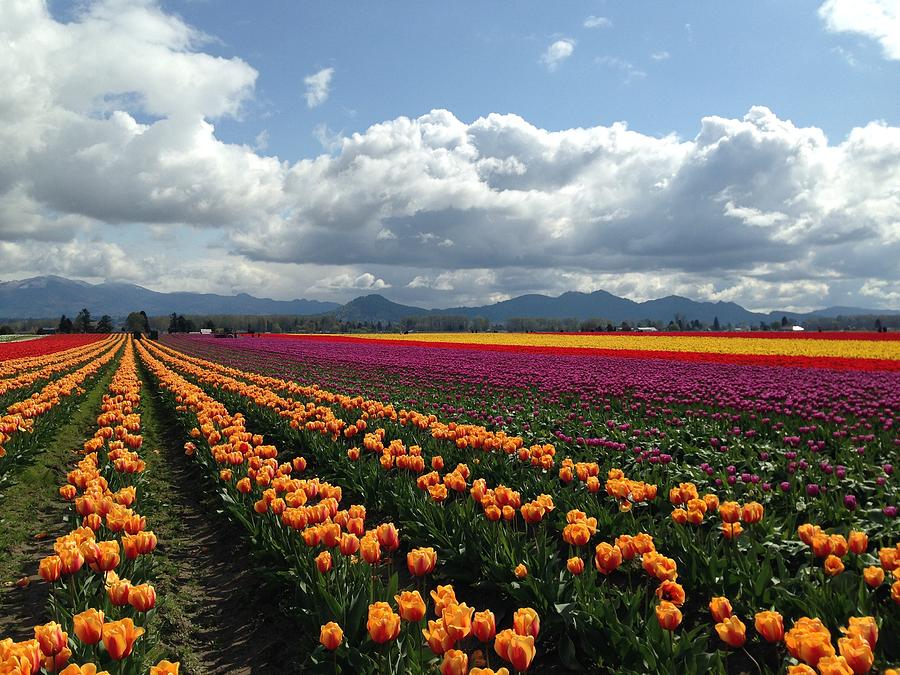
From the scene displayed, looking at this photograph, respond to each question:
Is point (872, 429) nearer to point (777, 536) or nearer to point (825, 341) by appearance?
point (777, 536)

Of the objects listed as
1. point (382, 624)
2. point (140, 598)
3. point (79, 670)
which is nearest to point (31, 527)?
point (140, 598)

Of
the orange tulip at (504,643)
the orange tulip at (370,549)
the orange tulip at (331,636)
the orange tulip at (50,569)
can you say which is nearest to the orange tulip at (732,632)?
the orange tulip at (504,643)

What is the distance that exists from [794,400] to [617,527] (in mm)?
8990

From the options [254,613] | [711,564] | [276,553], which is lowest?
[254,613]

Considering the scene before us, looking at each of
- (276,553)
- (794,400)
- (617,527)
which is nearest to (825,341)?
(794,400)

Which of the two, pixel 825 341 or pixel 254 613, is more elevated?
pixel 825 341

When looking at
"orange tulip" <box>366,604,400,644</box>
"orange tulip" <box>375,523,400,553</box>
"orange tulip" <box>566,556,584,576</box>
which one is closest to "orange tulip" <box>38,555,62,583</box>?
"orange tulip" <box>375,523,400,553</box>

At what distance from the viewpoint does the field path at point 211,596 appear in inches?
196

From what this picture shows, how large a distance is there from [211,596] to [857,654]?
6.01 m

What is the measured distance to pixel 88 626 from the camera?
321 centimetres

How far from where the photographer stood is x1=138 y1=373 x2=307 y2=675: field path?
16.4 ft

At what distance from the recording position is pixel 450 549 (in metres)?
5.98

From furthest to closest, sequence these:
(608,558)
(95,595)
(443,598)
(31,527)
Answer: (31,527), (95,595), (608,558), (443,598)

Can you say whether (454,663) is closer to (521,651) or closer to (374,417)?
(521,651)
